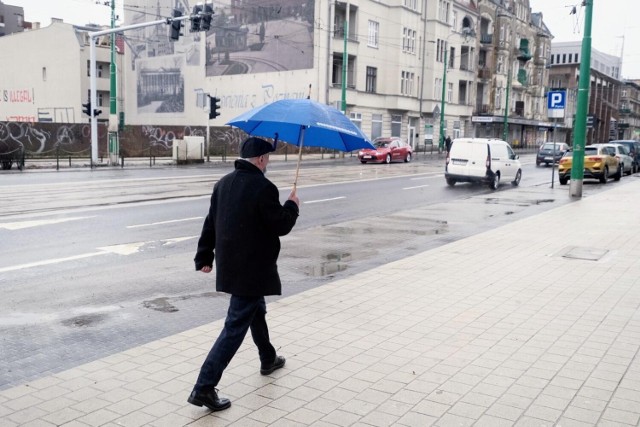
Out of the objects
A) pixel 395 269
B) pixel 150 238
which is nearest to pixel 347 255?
pixel 395 269

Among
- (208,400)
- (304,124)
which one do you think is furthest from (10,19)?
(208,400)

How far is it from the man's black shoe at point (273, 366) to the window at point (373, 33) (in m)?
50.3

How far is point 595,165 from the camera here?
26.0m

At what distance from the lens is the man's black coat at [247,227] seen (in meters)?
4.35

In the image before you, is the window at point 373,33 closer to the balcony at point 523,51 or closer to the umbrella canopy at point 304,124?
the balcony at point 523,51

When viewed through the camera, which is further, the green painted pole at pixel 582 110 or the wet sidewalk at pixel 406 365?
the green painted pole at pixel 582 110

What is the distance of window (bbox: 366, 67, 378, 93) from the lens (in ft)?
177

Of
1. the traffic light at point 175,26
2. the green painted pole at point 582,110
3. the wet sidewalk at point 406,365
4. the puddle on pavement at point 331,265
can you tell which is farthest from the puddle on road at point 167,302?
the traffic light at point 175,26

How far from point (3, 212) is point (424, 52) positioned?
52269 mm

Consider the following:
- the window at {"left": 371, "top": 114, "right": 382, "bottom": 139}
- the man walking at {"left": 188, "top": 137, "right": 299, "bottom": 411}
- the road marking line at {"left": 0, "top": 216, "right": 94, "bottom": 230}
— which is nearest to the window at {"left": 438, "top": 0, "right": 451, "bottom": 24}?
the window at {"left": 371, "top": 114, "right": 382, "bottom": 139}

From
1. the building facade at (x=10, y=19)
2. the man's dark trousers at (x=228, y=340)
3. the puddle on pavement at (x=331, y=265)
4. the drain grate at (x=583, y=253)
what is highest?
the building facade at (x=10, y=19)

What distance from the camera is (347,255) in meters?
10.3

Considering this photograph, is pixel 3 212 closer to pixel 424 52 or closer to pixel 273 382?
pixel 273 382

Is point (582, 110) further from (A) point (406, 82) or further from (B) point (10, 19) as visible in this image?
(B) point (10, 19)
